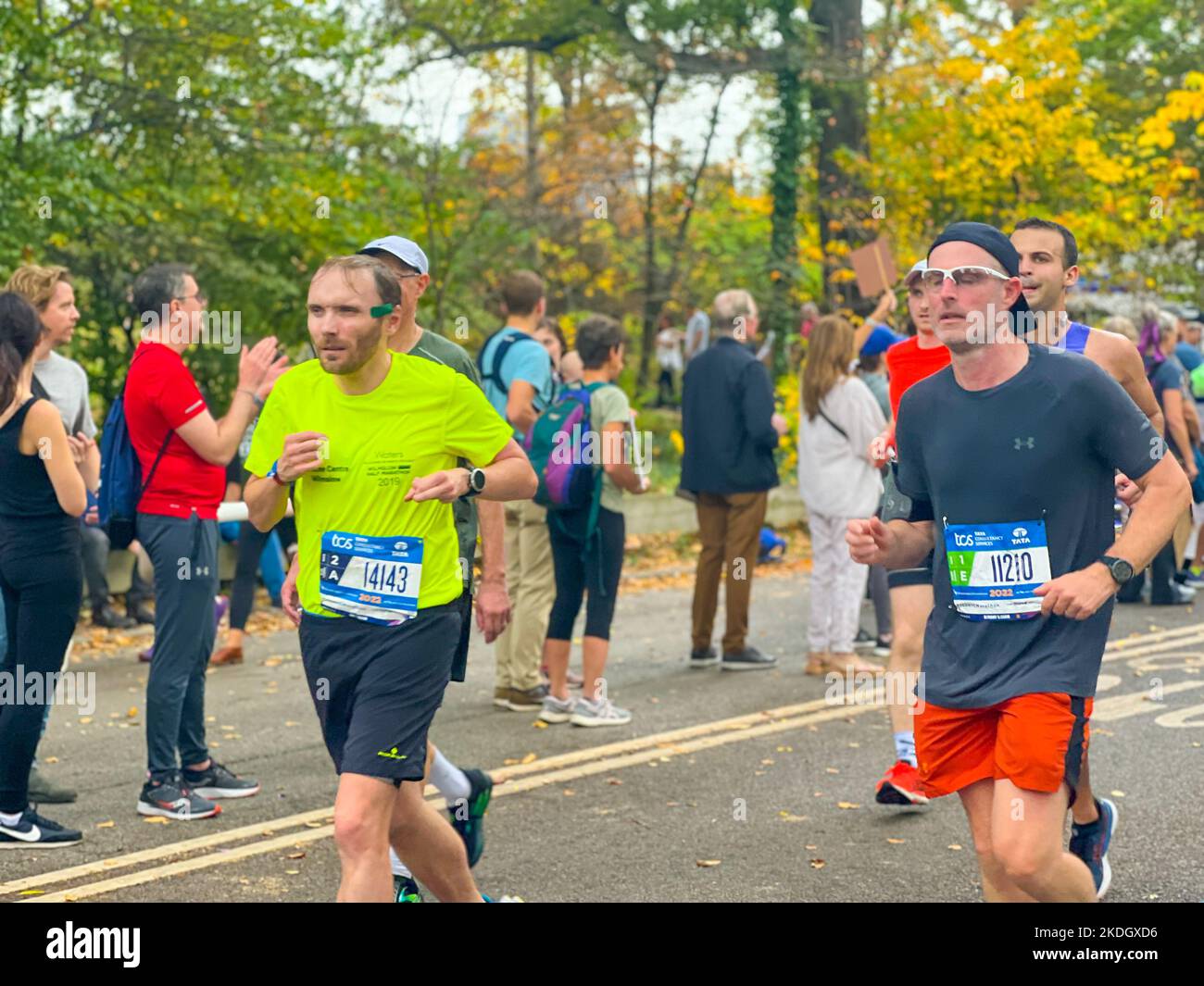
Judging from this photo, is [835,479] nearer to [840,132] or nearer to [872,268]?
[872,268]

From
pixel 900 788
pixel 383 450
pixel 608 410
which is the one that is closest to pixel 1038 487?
pixel 383 450

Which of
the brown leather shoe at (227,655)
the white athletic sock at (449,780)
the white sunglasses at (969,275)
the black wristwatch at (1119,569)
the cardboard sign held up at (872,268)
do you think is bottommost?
the brown leather shoe at (227,655)

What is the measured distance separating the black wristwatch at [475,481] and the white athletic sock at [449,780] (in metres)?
1.36

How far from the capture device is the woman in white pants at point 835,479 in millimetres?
9719

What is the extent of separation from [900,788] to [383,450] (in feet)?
10.4

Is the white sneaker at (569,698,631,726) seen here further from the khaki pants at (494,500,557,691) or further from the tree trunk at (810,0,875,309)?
the tree trunk at (810,0,875,309)

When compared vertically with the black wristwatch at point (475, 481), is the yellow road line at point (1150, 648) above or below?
below

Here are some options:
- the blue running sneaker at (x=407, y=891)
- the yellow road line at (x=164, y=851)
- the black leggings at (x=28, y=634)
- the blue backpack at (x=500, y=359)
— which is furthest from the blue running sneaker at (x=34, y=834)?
the blue backpack at (x=500, y=359)

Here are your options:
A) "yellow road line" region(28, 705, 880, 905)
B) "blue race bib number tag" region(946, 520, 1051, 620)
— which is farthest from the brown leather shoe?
"blue race bib number tag" region(946, 520, 1051, 620)

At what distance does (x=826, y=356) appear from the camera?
31.7 ft

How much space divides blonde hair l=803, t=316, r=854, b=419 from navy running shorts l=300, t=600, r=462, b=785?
5.41 meters

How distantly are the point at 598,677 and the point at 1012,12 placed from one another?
22.7 m

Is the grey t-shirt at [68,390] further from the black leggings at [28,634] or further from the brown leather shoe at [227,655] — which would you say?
the brown leather shoe at [227,655]

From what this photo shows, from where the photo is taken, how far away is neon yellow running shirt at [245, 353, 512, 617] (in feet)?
14.8
